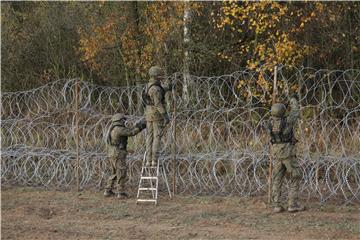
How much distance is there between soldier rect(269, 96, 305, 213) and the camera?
9852 mm

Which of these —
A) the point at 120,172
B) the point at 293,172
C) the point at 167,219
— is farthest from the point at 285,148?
the point at 120,172

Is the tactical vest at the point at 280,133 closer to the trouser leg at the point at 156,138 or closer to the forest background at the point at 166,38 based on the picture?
the trouser leg at the point at 156,138

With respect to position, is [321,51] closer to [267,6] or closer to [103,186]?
[267,6]

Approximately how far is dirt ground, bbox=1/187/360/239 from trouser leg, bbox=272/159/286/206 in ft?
0.83

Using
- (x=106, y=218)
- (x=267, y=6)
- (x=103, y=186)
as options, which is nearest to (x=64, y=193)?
(x=103, y=186)

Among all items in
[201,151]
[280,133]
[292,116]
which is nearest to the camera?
[292,116]

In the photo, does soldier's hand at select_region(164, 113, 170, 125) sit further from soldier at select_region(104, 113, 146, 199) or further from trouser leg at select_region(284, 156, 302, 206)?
trouser leg at select_region(284, 156, 302, 206)

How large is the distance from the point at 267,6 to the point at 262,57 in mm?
1290

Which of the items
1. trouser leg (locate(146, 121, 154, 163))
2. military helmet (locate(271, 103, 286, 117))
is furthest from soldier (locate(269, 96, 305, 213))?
trouser leg (locate(146, 121, 154, 163))

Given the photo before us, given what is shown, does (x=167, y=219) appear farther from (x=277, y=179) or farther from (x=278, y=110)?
(x=278, y=110)

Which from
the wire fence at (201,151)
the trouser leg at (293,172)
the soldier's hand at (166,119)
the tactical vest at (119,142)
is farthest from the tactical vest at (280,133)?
the tactical vest at (119,142)

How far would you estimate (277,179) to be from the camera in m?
10.0

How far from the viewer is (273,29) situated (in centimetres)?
1567

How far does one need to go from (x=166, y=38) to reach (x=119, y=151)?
240 inches
